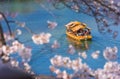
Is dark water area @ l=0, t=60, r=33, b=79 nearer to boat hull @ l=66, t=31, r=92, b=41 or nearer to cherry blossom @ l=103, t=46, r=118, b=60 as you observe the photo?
cherry blossom @ l=103, t=46, r=118, b=60

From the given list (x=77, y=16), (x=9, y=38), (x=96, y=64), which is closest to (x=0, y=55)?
(x=9, y=38)

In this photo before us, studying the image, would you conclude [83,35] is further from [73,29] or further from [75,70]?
[75,70]

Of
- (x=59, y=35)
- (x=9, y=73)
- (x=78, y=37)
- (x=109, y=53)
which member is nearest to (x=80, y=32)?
(x=78, y=37)

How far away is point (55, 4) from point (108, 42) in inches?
426

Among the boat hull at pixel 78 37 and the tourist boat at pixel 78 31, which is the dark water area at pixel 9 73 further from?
the boat hull at pixel 78 37

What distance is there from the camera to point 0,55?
2379 millimetres

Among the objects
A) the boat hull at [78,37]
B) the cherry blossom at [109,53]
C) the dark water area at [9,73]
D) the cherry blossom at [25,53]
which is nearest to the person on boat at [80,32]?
the boat hull at [78,37]

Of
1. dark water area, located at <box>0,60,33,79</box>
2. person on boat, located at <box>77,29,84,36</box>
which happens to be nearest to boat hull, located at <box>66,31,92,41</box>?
person on boat, located at <box>77,29,84,36</box>

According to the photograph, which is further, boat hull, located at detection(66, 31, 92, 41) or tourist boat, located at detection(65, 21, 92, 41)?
boat hull, located at detection(66, 31, 92, 41)

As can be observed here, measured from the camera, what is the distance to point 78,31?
44.2 ft

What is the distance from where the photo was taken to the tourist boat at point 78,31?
13075 millimetres

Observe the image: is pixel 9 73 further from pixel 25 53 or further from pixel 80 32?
pixel 80 32

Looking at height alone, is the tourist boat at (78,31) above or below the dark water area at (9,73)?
above

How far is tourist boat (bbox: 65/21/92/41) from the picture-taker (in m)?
13.1
